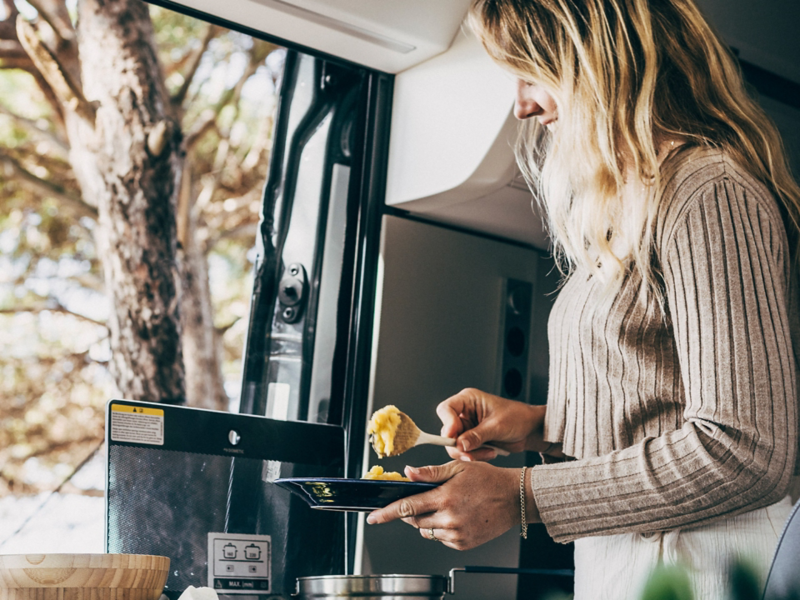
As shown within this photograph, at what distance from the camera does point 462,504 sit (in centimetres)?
104

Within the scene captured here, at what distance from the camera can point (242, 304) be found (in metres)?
6.16

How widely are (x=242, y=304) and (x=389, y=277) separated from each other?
4.48m

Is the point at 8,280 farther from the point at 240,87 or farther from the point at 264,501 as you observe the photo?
the point at 264,501

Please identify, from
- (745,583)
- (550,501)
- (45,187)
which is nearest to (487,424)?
(550,501)

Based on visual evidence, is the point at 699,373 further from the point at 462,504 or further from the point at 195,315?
the point at 195,315

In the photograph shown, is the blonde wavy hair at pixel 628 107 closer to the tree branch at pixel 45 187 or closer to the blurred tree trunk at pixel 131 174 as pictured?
the blurred tree trunk at pixel 131 174

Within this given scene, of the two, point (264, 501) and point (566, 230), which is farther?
point (264, 501)

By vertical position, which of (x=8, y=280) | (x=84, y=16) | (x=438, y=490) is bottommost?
(x=438, y=490)

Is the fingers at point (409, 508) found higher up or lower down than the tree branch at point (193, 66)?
lower down

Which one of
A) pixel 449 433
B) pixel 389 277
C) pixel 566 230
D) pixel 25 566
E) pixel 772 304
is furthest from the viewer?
pixel 389 277

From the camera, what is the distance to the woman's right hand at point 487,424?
1414mm

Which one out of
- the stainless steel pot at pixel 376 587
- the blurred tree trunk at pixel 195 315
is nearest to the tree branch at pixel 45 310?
the blurred tree trunk at pixel 195 315

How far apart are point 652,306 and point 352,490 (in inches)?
18.8

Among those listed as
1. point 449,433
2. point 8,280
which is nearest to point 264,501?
point 449,433
